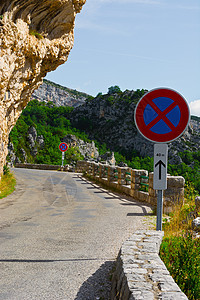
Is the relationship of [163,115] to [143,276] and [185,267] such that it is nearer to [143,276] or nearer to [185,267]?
[185,267]

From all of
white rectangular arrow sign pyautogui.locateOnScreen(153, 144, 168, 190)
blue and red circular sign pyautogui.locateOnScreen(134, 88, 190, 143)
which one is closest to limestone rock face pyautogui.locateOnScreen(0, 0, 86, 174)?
blue and red circular sign pyautogui.locateOnScreen(134, 88, 190, 143)

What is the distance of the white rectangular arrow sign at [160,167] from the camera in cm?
400

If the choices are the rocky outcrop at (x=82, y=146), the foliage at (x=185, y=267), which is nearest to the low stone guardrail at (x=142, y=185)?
the foliage at (x=185, y=267)

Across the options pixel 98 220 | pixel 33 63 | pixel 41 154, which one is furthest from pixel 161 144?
pixel 41 154

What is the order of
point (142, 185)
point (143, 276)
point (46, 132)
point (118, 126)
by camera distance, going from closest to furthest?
point (143, 276) < point (142, 185) < point (46, 132) < point (118, 126)

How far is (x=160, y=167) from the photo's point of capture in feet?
13.2

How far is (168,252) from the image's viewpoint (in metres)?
4.06

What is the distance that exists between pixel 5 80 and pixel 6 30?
257 centimetres

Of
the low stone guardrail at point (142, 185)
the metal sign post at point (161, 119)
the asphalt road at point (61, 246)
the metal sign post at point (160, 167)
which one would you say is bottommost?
the asphalt road at point (61, 246)

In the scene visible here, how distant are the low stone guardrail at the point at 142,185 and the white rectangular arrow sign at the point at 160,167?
4.85 meters

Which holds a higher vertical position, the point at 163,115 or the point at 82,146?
the point at 82,146

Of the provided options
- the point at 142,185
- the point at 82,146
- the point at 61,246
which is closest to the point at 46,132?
the point at 82,146

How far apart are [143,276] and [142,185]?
1019cm

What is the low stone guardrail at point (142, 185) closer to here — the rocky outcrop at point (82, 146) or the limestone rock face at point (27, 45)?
the limestone rock face at point (27, 45)
